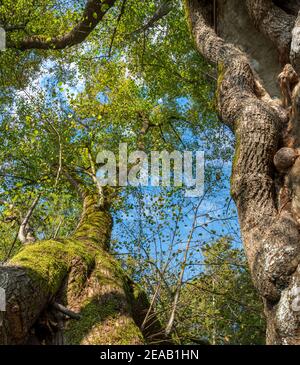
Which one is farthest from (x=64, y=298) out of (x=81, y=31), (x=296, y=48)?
(x=81, y=31)

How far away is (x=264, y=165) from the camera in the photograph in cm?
413

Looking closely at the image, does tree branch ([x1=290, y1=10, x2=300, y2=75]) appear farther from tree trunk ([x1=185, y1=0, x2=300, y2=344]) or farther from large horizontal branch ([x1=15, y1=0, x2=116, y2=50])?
large horizontal branch ([x1=15, y1=0, x2=116, y2=50])

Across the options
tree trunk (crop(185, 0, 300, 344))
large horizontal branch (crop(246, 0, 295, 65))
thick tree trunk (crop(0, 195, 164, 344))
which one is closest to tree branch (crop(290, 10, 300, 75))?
tree trunk (crop(185, 0, 300, 344))

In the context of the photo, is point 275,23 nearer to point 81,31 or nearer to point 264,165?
point 264,165

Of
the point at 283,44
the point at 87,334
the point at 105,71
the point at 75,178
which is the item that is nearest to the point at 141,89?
the point at 105,71

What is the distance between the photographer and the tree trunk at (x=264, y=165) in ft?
10.5

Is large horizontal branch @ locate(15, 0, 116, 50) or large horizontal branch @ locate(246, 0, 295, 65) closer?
large horizontal branch @ locate(246, 0, 295, 65)

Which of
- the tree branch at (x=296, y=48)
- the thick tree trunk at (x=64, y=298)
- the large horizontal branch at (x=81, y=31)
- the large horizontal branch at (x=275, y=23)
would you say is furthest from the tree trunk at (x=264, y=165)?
the large horizontal branch at (x=81, y=31)

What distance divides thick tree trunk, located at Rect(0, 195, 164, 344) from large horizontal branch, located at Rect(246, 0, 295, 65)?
14.0 feet

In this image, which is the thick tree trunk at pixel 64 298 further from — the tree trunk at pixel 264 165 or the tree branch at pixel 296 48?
the tree branch at pixel 296 48

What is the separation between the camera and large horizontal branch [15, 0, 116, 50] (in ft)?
28.9

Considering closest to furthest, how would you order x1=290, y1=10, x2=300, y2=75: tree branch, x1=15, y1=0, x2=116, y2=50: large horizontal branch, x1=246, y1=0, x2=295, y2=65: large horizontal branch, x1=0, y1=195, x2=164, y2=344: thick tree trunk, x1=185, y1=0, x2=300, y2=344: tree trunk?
x1=185, y1=0, x2=300, y2=344: tree trunk → x1=290, y1=10, x2=300, y2=75: tree branch → x1=0, y1=195, x2=164, y2=344: thick tree trunk → x1=246, y1=0, x2=295, y2=65: large horizontal branch → x1=15, y1=0, x2=116, y2=50: large horizontal branch

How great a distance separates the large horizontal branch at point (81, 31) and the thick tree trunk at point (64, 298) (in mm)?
6012
